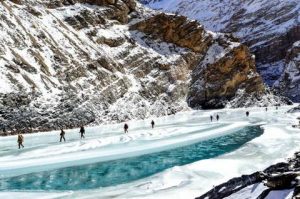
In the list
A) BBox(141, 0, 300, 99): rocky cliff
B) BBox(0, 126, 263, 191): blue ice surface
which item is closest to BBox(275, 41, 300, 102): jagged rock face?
BBox(141, 0, 300, 99): rocky cliff

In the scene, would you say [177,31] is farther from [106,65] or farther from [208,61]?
[106,65]

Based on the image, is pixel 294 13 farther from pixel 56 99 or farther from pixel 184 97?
pixel 56 99

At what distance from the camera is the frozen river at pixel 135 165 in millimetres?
17188

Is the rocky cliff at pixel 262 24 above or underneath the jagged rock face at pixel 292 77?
above

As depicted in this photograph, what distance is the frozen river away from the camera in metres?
17.2

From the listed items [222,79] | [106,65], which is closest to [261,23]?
[222,79]

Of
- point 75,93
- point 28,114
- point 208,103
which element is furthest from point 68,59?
point 208,103

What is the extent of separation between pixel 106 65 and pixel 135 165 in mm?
46874

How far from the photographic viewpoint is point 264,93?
333ft

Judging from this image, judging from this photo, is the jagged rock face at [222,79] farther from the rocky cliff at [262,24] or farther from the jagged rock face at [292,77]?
the rocky cliff at [262,24]

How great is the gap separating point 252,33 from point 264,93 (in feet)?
237

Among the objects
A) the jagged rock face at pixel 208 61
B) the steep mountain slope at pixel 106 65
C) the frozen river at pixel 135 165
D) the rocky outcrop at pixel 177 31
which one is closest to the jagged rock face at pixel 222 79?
the jagged rock face at pixel 208 61

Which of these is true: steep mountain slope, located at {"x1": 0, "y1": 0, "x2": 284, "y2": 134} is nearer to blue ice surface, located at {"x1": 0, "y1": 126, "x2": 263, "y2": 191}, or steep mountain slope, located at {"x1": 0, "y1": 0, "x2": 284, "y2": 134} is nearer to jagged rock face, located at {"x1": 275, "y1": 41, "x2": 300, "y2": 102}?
blue ice surface, located at {"x1": 0, "y1": 126, "x2": 263, "y2": 191}

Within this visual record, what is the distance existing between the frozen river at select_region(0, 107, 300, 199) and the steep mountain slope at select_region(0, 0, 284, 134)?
2069 cm
